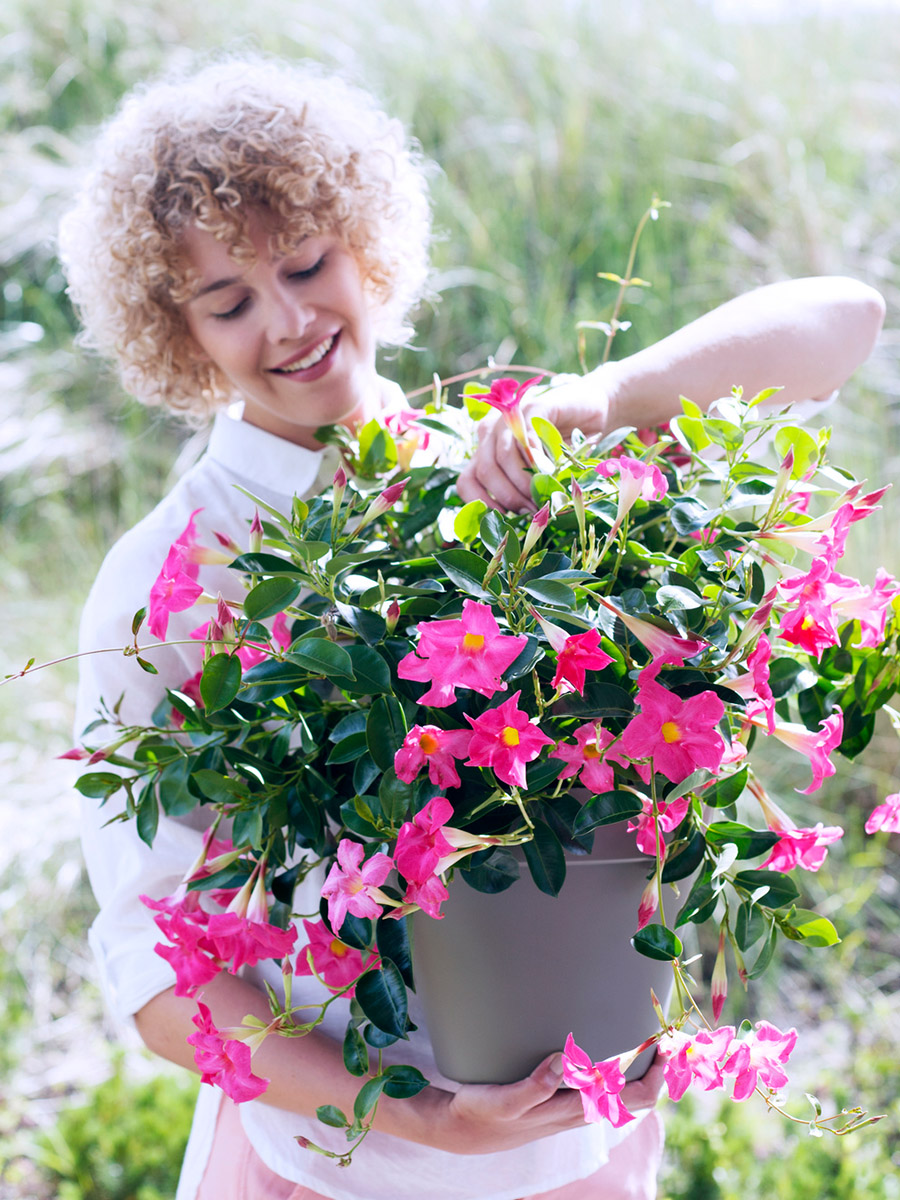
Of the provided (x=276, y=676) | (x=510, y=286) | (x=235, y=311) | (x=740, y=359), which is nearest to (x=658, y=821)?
(x=276, y=676)

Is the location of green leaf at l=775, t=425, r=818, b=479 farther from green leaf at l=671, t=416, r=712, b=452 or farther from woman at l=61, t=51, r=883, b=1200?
woman at l=61, t=51, r=883, b=1200

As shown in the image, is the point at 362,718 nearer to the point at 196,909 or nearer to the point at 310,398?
the point at 196,909

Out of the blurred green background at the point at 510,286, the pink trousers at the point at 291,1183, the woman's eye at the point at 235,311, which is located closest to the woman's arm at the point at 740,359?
the woman's eye at the point at 235,311

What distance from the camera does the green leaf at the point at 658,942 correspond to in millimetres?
618

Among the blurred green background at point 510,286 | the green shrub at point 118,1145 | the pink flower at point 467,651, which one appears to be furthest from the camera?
the blurred green background at point 510,286

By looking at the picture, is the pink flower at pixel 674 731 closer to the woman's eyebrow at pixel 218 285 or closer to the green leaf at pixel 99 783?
the green leaf at pixel 99 783

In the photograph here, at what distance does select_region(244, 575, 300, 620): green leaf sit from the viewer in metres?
0.62

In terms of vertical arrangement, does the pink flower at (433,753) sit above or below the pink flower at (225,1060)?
above

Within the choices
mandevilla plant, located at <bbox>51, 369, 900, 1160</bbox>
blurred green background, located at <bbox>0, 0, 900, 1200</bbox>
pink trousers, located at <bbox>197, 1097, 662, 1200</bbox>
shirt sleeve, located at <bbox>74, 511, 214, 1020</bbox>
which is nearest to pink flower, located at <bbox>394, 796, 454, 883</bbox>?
mandevilla plant, located at <bbox>51, 369, 900, 1160</bbox>

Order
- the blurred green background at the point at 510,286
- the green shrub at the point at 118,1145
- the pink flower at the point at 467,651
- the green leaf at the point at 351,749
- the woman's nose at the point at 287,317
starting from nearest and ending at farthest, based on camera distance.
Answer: the pink flower at the point at 467,651
the green leaf at the point at 351,749
the woman's nose at the point at 287,317
the green shrub at the point at 118,1145
the blurred green background at the point at 510,286

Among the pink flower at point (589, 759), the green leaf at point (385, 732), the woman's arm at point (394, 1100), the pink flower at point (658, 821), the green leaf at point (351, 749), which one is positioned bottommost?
the woman's arm at point (394, 1100)

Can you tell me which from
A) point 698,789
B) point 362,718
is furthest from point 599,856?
point 362,718

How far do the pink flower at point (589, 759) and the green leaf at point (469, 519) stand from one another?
0.51ft

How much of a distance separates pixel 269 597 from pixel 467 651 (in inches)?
5.5
